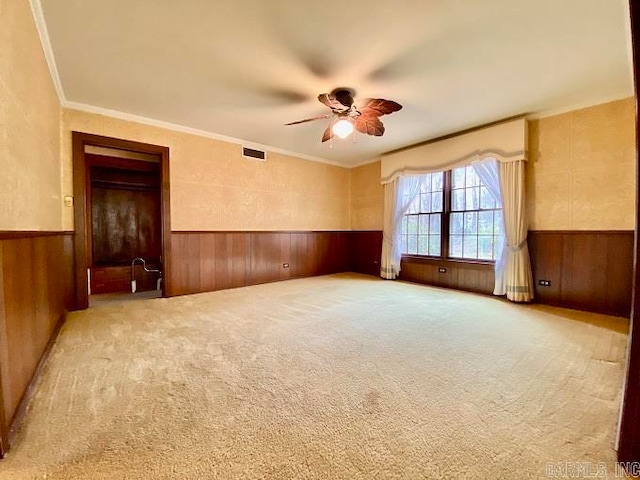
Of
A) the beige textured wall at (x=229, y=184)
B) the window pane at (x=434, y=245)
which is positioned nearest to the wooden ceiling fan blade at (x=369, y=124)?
the beige textured wall at (x=229, y=184)

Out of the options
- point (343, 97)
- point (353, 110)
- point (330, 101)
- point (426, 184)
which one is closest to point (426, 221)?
point (426, 184)

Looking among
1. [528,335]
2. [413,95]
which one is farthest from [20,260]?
[528,335]

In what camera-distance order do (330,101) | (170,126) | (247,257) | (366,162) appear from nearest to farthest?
(330,101) < (170,126) < (247,257) < (366,162)

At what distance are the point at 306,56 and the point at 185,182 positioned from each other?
2741mm

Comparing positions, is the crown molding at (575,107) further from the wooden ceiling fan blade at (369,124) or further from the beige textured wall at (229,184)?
the beige textured wall at (229,184)

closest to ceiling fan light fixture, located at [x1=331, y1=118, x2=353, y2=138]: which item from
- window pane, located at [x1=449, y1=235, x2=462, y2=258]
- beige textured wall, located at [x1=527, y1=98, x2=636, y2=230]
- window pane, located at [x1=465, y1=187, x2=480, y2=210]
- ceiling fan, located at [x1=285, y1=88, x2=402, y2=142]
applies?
ceiling fan, located at [x1=285, y1=88, x2=402, y2=142]

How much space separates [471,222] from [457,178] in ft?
2.61

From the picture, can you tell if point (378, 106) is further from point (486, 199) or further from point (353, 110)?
point (486, 199)

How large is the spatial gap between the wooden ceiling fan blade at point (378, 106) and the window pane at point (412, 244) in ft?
9.69

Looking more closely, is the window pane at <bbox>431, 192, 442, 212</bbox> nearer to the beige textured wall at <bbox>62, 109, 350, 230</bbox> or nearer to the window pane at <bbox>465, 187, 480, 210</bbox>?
the window pane at <bbox>465, 187, 480, 210</bbox>

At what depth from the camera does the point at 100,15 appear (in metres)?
2.00

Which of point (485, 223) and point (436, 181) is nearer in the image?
point (485, 223)

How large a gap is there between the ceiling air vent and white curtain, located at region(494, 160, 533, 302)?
3.88 m

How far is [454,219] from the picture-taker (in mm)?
4727
